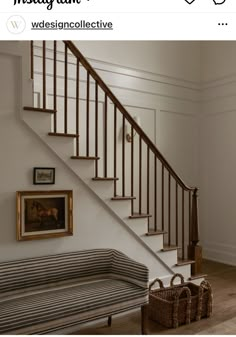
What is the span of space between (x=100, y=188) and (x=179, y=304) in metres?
1.38

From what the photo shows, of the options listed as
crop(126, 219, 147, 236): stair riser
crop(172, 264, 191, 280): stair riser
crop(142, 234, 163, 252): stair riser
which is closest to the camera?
crop(126, 219, 147, 236): stair riser

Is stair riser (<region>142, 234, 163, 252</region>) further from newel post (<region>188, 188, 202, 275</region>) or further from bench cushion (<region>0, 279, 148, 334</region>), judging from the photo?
bench cushion (<region>0, 279, 148, 334</region>)

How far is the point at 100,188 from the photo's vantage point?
353 cm

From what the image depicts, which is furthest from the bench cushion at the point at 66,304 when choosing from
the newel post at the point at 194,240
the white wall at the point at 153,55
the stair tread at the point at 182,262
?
the white wall at the point at 153,55

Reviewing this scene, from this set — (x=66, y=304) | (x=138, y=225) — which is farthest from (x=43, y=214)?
(x=138, y=225)

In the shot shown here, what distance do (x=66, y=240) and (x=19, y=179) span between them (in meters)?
0.76

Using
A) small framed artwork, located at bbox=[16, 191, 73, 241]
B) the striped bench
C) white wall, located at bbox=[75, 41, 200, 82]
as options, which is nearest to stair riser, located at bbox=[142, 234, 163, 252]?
the striped bench

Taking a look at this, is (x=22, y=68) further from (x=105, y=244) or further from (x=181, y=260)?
(x=181, y=260)

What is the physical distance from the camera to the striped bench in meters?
2.56

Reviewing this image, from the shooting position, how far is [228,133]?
5.77 metres

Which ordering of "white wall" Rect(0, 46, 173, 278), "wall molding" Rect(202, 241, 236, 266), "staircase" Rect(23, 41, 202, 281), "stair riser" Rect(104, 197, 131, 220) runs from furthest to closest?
"wall molding" Rect(202, 241, 236, 266) → "stair riser" Rect(104, 197, 131, 220) → "staircase" Rect(23, 41, 202, 281) → "white wall" Rect(0, 46, 173, 278)

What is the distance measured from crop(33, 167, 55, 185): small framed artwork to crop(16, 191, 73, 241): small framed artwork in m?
0.09

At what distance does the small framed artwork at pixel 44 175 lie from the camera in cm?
312

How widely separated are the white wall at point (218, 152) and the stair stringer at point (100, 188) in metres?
1.89
